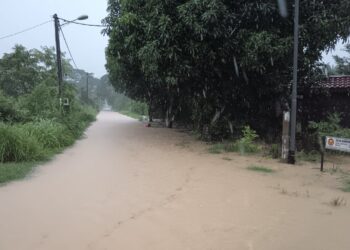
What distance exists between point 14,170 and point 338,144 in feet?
26.0

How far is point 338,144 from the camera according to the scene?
1005 cm

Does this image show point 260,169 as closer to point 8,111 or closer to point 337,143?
point 337,143

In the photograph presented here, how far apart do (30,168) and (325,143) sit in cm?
756

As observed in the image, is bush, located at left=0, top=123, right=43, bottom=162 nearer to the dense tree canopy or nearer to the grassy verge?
the grassy verge

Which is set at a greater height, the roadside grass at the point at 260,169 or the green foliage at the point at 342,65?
the green foliage at the point at 342,65

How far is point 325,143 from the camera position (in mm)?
10406

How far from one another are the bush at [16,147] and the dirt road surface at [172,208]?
716 millimetres

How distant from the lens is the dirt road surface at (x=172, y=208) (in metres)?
5.45

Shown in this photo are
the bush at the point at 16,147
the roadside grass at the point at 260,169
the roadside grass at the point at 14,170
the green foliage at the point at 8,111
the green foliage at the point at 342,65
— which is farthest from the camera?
the green foliage at the point at 342,65

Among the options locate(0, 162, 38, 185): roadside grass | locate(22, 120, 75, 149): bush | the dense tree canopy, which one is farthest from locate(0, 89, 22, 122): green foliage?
locate(0, 162, 38, 185): roadside grass

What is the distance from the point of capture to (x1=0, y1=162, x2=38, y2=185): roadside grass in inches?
355

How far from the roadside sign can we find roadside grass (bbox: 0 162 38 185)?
7.50 m

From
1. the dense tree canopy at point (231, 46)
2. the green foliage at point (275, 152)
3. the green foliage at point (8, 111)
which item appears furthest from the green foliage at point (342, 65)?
the green foliage at point (8, 111)

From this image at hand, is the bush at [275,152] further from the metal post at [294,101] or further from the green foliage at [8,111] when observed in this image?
the green foliage at [8,111]
